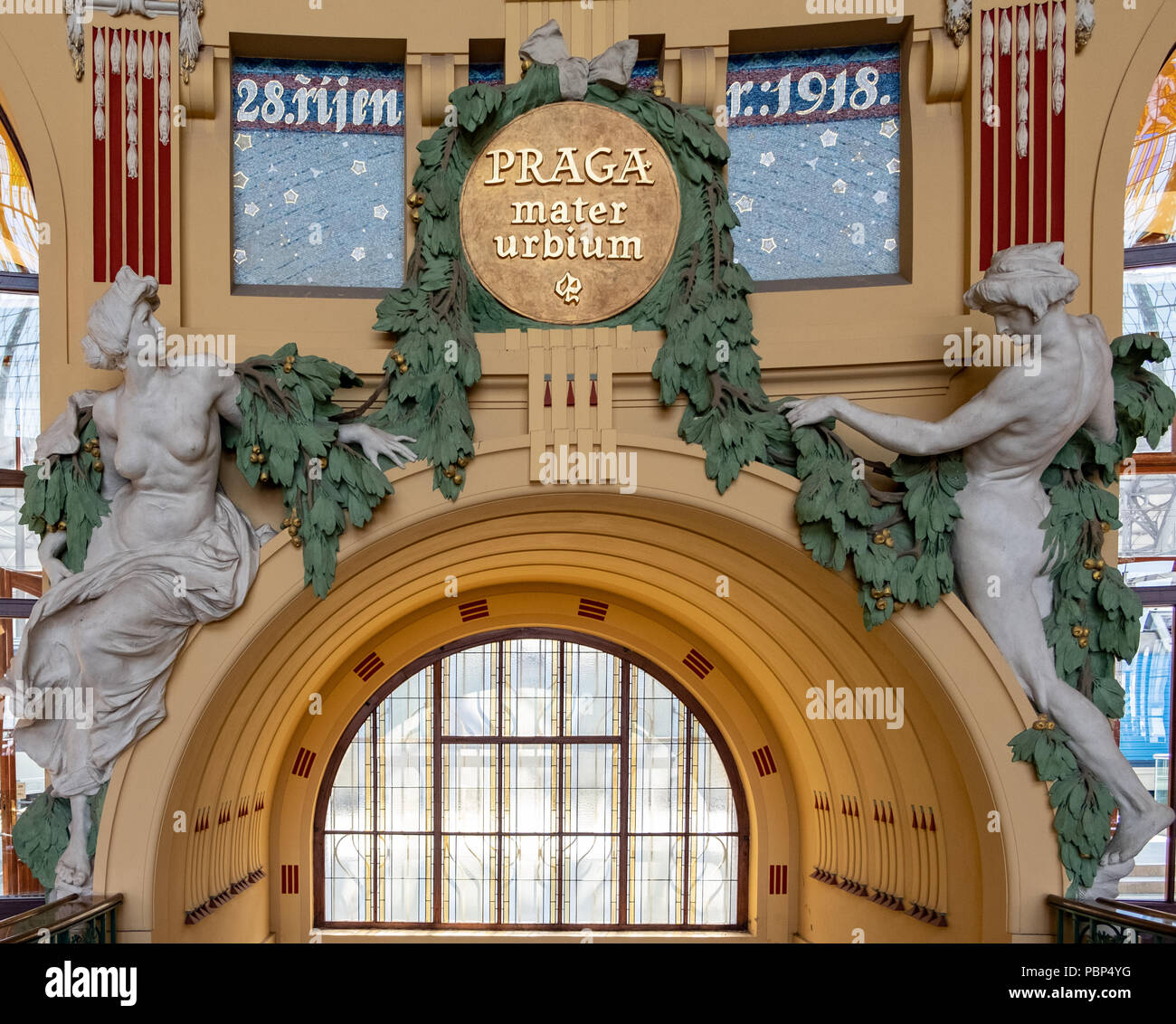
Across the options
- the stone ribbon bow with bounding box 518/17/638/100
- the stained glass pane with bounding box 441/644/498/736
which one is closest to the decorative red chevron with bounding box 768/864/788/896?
the stained glass pane with bounding box 441/644/498/736

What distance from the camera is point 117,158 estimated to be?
726cm

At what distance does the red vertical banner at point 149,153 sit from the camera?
7234mm

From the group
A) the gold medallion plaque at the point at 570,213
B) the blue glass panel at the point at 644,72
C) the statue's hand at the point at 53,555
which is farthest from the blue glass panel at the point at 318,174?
the statue's hand at the point at 53,555

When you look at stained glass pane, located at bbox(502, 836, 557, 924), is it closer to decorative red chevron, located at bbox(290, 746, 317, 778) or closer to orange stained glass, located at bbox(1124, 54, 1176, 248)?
decorative red chevron, located at bbox(290, 746, 317, 778)

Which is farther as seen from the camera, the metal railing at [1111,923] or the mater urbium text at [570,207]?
the mater urbium text at [570,207]

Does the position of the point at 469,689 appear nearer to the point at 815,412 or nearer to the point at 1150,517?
the point at 815,412

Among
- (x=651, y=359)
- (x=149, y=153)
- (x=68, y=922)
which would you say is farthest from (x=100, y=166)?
(x=68, y=922)

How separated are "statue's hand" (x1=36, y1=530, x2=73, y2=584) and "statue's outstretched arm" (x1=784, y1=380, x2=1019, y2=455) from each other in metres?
4.29

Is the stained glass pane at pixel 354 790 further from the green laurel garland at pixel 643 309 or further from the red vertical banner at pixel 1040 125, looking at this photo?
the red vertical banner at pixel 1040 125

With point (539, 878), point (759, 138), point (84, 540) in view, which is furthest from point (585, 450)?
point (539, 878)

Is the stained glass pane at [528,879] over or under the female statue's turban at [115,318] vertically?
under

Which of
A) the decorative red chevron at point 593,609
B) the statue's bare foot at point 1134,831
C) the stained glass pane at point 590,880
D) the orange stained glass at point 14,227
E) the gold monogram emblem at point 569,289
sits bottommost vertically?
the stained glass pane at point 590,880

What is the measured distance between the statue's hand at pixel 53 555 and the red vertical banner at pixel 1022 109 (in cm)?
588

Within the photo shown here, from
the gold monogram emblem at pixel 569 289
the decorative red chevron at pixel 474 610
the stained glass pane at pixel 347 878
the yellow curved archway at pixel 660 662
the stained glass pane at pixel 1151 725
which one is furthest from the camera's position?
the stained glass pane at pixel 347 878
